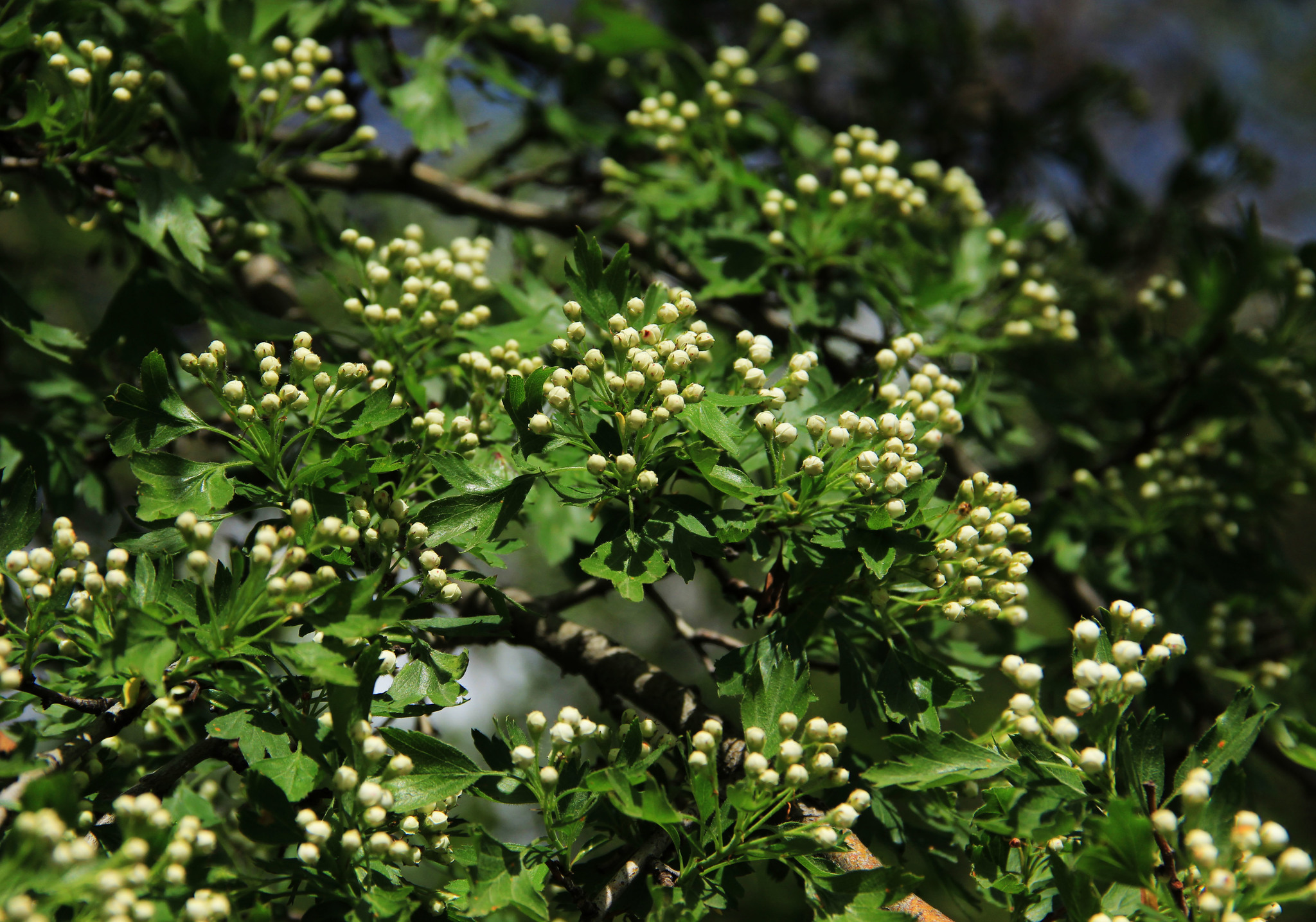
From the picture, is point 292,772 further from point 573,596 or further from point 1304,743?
point 1304,743

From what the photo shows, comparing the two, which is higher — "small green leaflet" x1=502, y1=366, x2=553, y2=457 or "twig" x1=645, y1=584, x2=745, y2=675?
"small green leaflet" x1=502, y1=366, x2=553, y2=457

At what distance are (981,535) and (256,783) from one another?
1.50 meters

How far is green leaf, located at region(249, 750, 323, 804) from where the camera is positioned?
1597 millimetres

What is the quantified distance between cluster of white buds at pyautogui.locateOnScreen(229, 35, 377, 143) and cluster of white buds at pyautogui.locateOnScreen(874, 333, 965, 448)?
5.67 feet

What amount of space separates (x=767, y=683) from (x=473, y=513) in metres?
0.69

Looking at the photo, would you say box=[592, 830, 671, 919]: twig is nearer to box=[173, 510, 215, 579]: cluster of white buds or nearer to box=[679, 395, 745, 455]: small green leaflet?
box=[679, 395, 745, 455]: small green leaflet

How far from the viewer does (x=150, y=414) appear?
185cm

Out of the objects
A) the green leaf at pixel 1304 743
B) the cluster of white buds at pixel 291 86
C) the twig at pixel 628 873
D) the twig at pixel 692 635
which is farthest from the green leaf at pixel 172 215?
the green leaf at pixel 1304 743

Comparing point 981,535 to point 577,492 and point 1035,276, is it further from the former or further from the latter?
point 1035,276

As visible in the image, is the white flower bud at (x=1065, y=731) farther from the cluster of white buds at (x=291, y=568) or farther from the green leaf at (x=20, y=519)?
the green leaf at (x=20, y=519)

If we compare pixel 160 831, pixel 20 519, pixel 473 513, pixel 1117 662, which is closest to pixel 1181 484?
pixel 1117 662

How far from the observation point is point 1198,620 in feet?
9.91

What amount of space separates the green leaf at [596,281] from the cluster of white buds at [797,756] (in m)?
0.88

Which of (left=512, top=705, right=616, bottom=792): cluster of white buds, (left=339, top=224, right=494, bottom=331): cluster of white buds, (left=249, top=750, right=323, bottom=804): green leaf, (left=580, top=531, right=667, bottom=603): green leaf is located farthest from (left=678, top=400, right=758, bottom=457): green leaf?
(left=249, top=750, right=323, bottom=804): green leaf
